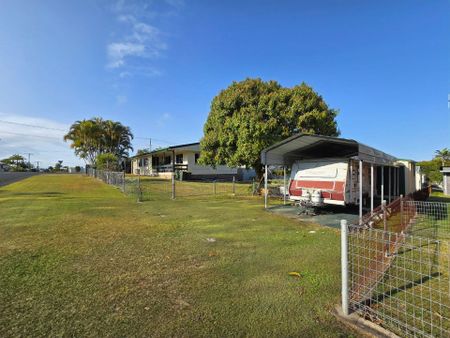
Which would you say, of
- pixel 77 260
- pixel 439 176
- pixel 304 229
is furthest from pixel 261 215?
pixel 439 176

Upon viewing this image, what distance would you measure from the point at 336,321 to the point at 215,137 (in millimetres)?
14728

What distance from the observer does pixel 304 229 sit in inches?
306

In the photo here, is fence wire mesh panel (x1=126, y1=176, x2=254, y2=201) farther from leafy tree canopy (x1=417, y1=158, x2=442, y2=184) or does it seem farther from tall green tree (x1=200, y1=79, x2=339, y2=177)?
leafy tree canopy (x1=417, y1=158, x2=442, y2=184)

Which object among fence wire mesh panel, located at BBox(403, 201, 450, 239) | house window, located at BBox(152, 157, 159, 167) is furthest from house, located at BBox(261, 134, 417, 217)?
house window, located at BBox(152, 157, 159, 167)

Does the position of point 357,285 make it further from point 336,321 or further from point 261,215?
point 261,215

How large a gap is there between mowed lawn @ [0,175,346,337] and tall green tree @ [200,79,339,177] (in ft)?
25.8

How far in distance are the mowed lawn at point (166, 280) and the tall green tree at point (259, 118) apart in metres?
7.87

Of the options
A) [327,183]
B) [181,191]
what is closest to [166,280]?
[327,183]

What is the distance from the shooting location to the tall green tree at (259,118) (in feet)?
48.9

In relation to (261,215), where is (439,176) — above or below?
above

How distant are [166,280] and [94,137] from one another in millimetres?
44670

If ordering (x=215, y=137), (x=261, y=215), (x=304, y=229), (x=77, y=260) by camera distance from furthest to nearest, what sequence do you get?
(x=215, y=137) < (x=261, y=215) < (x=304, y=229) < (x=77, y=260)

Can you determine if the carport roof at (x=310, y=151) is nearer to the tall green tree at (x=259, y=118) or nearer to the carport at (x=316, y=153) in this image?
the carport at (x=316, y=153)

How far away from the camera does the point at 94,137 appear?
43312mm
